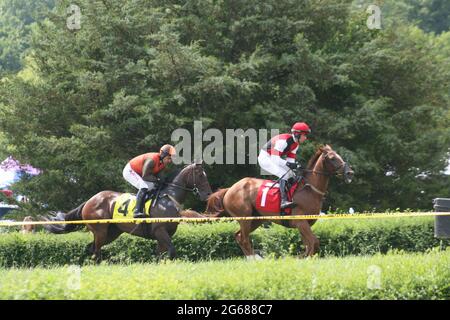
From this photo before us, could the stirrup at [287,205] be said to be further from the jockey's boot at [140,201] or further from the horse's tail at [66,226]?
the horse's tail at [66,226]

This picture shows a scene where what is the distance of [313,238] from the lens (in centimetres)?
1505

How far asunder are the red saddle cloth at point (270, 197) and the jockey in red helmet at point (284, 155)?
0.56 feet

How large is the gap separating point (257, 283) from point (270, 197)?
6359 millimetres

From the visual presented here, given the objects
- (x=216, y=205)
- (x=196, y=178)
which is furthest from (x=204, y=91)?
(x=196, y=178)

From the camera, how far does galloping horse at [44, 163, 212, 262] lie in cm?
1560

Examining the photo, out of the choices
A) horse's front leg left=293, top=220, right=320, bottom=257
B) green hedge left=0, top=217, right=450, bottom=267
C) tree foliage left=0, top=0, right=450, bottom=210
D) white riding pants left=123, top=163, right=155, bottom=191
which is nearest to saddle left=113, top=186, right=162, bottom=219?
white riding pants left=123, top=163, right=155, bottom=191

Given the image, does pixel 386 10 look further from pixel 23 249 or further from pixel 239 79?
pixel 23 249

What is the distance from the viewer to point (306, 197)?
51.4 feet

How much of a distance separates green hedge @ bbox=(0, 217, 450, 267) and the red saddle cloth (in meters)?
0.98

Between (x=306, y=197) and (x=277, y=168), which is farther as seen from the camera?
(x=277, y=168)

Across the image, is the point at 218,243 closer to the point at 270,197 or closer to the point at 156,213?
the point at 270,197

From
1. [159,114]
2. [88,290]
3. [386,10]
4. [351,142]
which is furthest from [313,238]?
[386,10]

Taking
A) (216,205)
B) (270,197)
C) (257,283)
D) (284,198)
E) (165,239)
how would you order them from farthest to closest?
(216,205) < (270,197) < (284,198) < (165,239) < (257,283)
